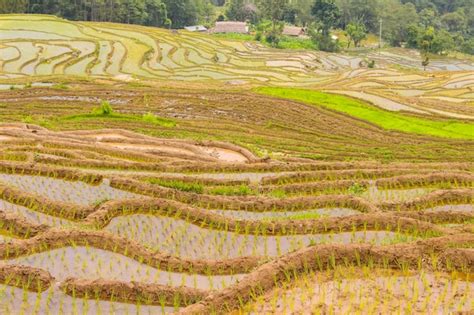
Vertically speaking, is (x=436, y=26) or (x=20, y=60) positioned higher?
(x=436, y=26)

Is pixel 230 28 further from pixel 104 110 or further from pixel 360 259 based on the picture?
pixel 360 259

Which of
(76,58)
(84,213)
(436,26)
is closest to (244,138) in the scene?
(84,213)

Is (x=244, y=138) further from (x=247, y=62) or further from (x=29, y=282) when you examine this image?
(x=247, y=62)

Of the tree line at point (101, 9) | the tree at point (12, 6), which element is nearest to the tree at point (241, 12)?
the tree line at point (101, 9)

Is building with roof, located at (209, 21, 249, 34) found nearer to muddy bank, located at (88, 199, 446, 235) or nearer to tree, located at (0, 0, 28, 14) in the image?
tree, located at (0, 0, 28, 14)

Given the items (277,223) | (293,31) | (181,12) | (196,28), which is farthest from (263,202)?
(181,12)

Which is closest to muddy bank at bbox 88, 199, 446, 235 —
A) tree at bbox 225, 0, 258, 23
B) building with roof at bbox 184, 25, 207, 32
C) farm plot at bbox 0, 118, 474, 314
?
farm plot at bbox 0, 118, 474, 314
